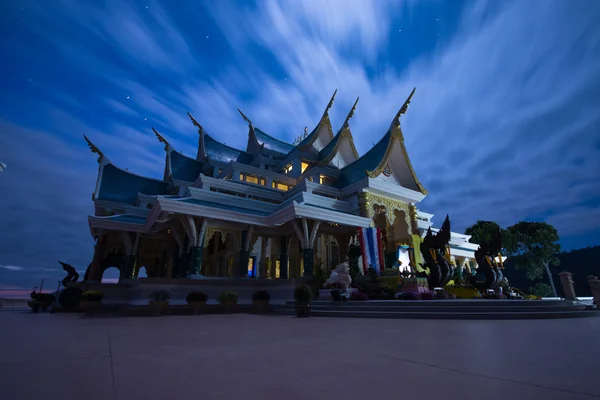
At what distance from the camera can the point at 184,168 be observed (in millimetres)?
26453

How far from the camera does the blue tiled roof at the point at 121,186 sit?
22812mm

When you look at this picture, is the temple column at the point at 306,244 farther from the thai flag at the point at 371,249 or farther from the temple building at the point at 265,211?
the thai flag at the point at 371,249

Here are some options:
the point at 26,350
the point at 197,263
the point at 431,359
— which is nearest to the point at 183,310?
the point at 197,263

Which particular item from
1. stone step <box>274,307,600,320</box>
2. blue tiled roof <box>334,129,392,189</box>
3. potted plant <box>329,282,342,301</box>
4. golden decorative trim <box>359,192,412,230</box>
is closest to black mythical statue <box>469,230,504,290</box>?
stone step <box>274,307,600,320</box>

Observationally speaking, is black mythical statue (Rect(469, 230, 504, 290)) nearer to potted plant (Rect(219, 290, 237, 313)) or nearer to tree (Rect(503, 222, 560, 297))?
potted plant (Rect(219, 290, 237, 313))

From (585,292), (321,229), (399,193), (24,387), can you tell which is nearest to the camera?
(24,387)

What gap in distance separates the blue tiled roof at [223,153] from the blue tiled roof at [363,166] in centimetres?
1140

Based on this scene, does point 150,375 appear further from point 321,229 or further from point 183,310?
point 321,229

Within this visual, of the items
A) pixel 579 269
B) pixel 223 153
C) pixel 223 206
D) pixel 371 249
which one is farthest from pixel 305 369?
pixel 579 269

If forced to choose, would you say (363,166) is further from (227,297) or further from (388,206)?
(227,297)

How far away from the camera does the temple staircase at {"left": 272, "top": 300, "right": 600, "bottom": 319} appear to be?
757 cm

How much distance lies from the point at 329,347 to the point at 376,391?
1.89m

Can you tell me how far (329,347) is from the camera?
3660 millimetres

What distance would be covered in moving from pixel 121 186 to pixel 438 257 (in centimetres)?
2422
